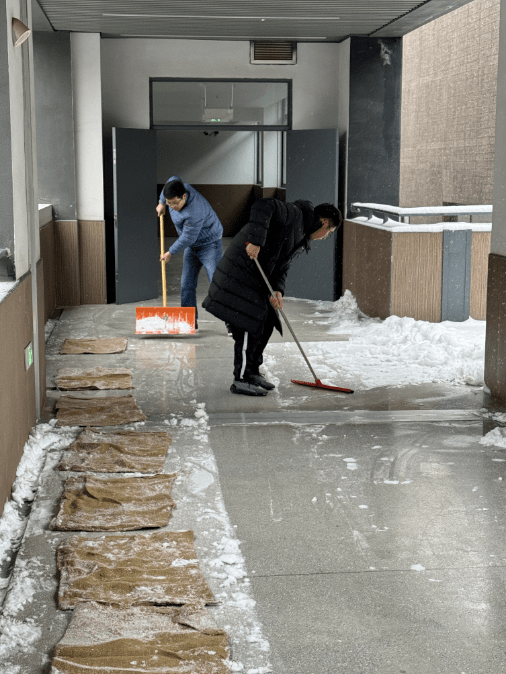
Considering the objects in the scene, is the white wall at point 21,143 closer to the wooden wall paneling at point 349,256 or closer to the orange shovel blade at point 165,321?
the orange shovel blade at point 165,321

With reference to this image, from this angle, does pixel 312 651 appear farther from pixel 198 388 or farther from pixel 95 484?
pixel 198 388

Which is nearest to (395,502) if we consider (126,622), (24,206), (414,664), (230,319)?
(414,664)

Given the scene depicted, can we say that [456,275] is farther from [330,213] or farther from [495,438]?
[495,438]

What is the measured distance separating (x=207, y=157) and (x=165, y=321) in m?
12.5

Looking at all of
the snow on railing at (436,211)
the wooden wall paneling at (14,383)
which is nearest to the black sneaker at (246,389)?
the wooden wall paneling at (14,383)

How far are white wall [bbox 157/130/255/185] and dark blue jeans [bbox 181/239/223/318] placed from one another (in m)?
11.6

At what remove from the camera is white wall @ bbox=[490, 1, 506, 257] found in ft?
16.3

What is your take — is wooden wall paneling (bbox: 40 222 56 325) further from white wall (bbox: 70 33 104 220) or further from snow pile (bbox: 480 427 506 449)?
snow pile (bbox: 480 427 506 449)

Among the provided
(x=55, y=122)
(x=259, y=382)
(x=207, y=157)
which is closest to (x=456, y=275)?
(x=259, y=382)

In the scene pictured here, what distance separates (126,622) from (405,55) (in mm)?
15721

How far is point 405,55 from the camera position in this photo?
16312 millimetres

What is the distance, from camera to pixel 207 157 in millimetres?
19156

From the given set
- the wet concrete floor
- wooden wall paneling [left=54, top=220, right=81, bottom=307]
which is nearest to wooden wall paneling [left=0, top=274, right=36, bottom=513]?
the wet concrete floor

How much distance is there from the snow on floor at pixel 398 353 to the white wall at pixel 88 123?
348cm
